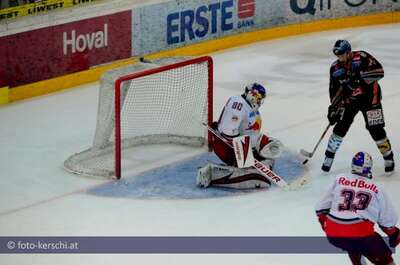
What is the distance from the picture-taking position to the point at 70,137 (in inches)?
395

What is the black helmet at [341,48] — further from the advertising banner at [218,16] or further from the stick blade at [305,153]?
the advertising banner at [218,16]

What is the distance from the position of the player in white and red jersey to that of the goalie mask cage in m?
3.03

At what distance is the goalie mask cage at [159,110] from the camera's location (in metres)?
9.31

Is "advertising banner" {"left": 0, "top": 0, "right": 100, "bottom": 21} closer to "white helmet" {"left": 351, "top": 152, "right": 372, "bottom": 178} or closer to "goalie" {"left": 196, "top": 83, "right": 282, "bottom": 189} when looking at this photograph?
"goalie" {"left": 196, "top": 83, "right": 282, "bottom": 189}

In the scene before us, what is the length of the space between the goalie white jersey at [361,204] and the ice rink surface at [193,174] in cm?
97

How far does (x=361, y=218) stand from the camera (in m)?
6.42

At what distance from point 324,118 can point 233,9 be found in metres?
2.70

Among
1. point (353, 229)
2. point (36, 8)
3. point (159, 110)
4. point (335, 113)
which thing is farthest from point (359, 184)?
point (36, 8)

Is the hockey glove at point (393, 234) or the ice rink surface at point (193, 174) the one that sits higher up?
the hockey glove at point (393, 234)

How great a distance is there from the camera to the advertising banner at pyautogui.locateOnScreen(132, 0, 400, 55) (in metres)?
12.0

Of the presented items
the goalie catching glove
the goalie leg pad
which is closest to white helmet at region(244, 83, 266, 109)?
the goalie catching glove

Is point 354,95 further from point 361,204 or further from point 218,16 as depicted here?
point 218,16

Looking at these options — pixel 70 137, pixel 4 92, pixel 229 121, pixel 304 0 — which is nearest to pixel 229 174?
pixel 229 121

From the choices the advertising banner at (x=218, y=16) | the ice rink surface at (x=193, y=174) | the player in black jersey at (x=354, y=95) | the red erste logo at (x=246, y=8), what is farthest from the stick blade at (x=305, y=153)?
the red erste logo at (x=246, y=8)
